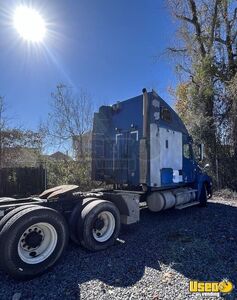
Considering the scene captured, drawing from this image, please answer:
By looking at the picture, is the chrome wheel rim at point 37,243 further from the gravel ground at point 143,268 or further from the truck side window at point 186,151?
the truck side window at point 186,151

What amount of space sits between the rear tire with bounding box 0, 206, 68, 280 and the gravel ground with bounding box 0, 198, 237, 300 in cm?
19

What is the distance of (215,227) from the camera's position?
6609mm

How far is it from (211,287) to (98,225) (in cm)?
236

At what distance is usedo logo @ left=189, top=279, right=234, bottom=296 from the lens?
351 centimetres

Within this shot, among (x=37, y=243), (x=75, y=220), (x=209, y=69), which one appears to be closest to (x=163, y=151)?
(x=75, y=220)

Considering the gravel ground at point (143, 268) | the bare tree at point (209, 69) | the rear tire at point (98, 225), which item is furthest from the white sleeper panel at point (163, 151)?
the bare tree at point (209, 69)

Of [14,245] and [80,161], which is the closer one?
[14,245]

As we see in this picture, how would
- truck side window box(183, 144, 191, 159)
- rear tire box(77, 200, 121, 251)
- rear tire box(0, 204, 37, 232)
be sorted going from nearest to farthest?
1. rear tire box(0, 204, 37, 232)
2. rear tire box(77, 200, 121, 251)
3. truck side window box(183, 144, 191, 159)

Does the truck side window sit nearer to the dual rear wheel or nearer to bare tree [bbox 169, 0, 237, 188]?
the dual rear wheel

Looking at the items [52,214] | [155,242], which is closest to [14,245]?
[52,214]

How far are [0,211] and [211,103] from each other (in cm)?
1383

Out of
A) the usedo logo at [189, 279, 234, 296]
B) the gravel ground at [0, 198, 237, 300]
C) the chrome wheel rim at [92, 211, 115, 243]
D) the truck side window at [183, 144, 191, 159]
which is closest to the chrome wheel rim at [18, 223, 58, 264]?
the gravel ground at [0, 198, 237, 300]

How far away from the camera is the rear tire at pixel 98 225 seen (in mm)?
4809

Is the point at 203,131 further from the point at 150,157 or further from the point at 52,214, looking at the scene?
the point at 52,214
